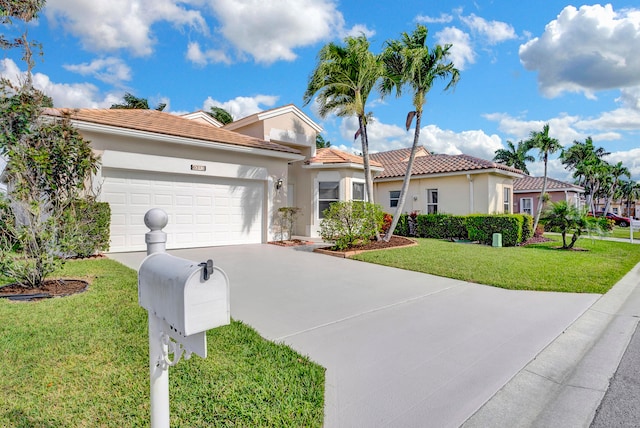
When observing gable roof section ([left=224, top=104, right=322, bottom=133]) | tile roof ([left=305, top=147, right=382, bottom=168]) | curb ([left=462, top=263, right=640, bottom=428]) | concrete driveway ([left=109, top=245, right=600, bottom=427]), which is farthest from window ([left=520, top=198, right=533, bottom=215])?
curb ([left=462, top=263, right=640, bottom=428])

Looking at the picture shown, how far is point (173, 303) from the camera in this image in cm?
138

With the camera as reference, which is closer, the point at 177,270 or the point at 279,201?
the point at 177,270

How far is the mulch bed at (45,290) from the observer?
199 inches

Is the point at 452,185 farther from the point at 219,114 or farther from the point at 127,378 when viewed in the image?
the point at 219,114

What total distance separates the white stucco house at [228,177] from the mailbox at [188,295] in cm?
659

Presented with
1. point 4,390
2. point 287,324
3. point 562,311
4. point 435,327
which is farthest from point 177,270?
point 562,311

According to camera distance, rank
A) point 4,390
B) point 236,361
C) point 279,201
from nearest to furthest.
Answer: point 4,390, point 236,361, point 279,201

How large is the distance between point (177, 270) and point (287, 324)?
10.4 feet

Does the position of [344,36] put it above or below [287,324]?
above

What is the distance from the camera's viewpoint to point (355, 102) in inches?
463

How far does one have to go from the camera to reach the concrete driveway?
8.81 ft

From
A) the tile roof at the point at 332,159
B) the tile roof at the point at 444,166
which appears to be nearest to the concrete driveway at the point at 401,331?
the tile roof at the point at 332,159

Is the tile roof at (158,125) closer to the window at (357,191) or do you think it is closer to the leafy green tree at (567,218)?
the window at (357,191)

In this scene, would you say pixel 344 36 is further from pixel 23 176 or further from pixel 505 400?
pixel 505 400
